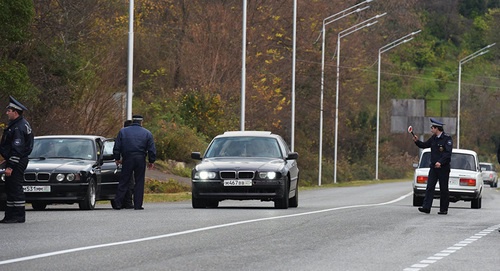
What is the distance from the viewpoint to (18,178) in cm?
2081

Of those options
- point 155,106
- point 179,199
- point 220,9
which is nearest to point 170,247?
point 179,199

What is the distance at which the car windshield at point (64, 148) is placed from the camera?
27.2 metres

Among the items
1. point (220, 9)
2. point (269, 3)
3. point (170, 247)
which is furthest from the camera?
point (269, 3)

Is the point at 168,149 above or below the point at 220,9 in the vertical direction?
below

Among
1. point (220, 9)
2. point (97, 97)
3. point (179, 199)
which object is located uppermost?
point (220, 9)

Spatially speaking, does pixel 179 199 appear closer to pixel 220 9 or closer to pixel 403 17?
pixel 220 9

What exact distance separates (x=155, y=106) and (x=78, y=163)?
107 ft

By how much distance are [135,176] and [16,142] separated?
5633 mm

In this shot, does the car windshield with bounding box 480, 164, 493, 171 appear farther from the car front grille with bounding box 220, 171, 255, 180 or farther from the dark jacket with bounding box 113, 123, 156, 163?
the dark jacket with bounding box 113, 123, 156, 163

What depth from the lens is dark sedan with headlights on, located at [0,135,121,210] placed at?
25.9 metres

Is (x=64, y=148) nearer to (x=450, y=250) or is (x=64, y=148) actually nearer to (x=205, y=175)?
(x=205, y=175)

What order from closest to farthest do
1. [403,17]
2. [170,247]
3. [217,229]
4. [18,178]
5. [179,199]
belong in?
[170,247]
[217,229]
[18,178]
[179,199]
[403,17]

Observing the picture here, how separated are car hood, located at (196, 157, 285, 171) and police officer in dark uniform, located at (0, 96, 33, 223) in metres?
6.33

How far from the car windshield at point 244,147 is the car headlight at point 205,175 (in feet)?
4.03
